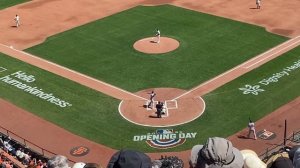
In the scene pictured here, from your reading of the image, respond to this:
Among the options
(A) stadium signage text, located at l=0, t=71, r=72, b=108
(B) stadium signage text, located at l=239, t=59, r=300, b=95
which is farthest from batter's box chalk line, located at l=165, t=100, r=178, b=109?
(A) stadium signage text, located at l=0, t=71, r=72, b=108

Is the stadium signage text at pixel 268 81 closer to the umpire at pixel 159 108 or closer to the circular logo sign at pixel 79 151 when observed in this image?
the umpire at pixel 159 108

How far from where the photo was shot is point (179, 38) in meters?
42.3

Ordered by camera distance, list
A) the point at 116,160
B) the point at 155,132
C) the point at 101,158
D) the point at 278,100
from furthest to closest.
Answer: the point at 278,100, the point at 155,132, the point at 101,158, the point at 116,160

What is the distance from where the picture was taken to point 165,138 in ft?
94.7

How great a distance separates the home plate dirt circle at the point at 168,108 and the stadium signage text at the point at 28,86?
165 inches

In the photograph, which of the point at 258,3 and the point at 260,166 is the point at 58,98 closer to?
the point at 258,3

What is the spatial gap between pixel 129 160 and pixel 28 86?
29.6 m

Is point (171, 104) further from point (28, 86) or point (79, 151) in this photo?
point (28, 86)

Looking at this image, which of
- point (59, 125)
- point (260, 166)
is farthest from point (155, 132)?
point (260, 166)

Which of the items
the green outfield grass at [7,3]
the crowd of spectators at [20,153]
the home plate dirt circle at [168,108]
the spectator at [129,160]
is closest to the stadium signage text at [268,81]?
the home plate dirt circle at [168,108]

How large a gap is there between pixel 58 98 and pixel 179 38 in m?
13.1

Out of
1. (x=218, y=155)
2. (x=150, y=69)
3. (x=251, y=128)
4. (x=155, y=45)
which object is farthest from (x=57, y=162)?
(x=155, y=45)

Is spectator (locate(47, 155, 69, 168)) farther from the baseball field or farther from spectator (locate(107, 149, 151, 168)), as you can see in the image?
the baseball field

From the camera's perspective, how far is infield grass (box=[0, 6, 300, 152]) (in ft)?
99.5
